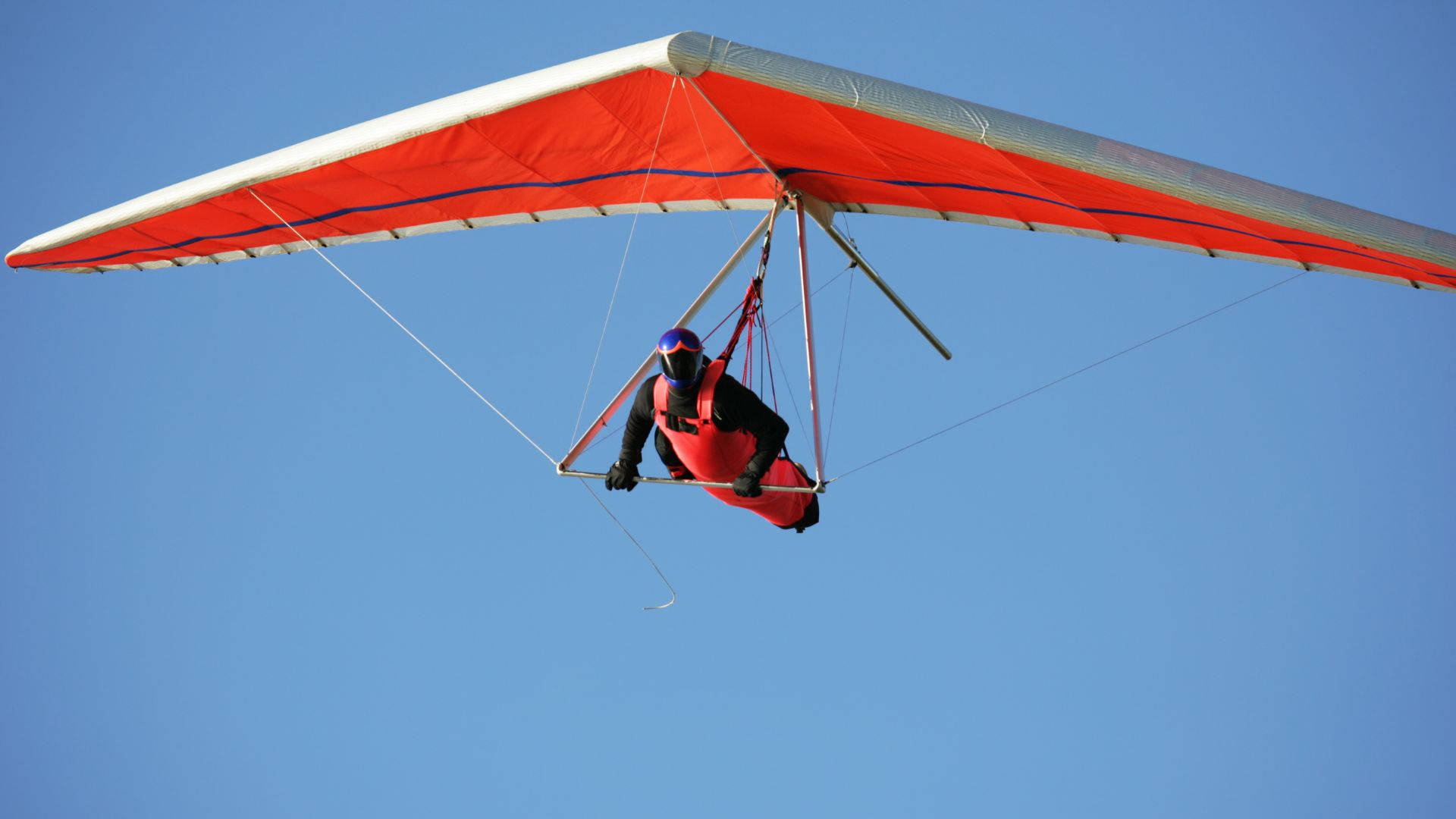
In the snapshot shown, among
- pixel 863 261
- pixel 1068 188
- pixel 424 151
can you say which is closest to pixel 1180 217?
pixel 1068 188

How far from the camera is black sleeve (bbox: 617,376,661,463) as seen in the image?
399 inches

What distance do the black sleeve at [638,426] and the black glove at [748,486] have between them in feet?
2.29

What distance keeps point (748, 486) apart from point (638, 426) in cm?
84

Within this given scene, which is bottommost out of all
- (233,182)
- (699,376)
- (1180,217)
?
(699,376)

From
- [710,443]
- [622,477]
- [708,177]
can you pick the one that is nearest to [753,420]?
[710,443]

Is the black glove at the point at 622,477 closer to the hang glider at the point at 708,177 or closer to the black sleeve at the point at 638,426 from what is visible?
the black sleeve at the point at 638,426

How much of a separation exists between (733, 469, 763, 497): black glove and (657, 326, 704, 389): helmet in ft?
2.09

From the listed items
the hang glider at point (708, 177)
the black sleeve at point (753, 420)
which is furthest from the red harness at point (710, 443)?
the hang glider at point (708, 177)

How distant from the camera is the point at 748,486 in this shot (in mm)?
9812

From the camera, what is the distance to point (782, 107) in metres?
9.71

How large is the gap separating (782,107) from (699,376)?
155cm

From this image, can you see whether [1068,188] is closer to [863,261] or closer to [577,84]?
[863,261]

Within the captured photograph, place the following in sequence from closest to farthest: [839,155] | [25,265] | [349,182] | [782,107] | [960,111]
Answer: [960,111] → [782,107] → [839,155] → [349,182] → [25,265]

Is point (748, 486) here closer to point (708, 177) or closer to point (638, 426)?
point (638, 426)
